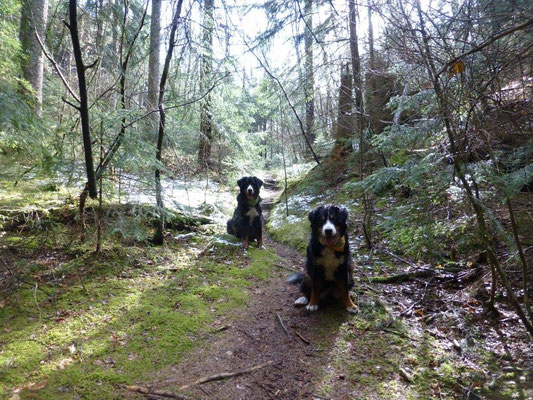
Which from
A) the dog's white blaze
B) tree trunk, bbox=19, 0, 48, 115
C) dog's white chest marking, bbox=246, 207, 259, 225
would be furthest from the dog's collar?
tree trunk, bbox=19, 0, 48, 115

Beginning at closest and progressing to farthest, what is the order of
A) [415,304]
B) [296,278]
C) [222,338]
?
[222,338]
[415,304]
[296,278]

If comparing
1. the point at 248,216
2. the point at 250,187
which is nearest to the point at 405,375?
the point at 248,216

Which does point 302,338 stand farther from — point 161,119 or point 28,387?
point 161,119

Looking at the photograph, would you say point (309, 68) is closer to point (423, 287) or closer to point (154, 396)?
point (423, 287)

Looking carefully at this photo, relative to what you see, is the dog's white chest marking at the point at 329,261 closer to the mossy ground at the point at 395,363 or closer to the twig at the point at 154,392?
the mossy ground at the point at 395,363

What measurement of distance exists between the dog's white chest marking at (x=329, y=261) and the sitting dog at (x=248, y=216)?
3563 millimetres

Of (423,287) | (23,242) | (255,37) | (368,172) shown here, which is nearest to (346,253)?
(423,287)

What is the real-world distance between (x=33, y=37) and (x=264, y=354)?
6.64 m

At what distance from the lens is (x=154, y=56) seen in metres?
10.2

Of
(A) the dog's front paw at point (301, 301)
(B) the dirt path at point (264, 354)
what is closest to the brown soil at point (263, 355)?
(B) the dirt path at point (264, 354)

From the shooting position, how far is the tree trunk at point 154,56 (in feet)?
17.3

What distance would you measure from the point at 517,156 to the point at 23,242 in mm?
6287

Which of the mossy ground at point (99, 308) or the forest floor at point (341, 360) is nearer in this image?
the mossy ground at point (99, 308)

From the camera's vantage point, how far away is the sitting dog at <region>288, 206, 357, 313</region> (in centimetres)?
422
